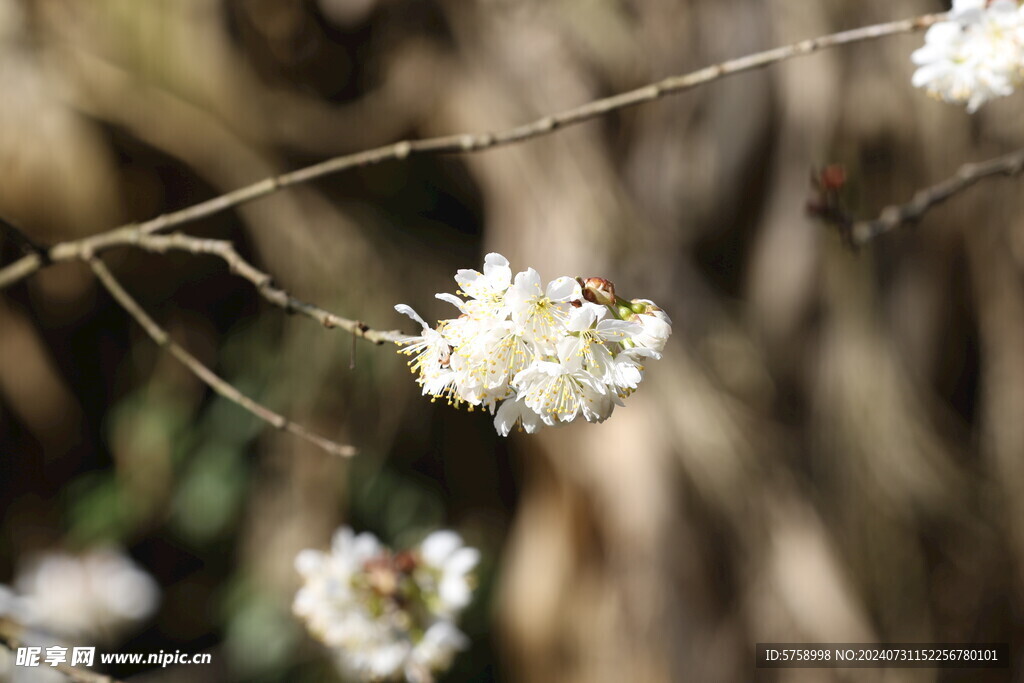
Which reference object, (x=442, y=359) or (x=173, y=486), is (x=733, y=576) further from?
(x=442, y=359)

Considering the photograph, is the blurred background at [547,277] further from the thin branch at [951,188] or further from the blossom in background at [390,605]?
the thin branch at [951,188]

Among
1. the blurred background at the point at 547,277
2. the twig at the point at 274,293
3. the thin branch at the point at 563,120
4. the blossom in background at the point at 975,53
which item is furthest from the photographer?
the blurred background at the point at 547,277

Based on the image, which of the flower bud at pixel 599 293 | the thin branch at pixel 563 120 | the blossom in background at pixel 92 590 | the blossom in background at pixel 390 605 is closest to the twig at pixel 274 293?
the thin branch at pixel 563 120

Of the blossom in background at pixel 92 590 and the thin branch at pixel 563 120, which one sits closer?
the thin branch at pixel 563 120

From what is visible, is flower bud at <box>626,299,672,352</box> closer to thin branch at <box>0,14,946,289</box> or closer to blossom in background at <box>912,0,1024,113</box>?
thin branch at <box>0,14,946,289</box>

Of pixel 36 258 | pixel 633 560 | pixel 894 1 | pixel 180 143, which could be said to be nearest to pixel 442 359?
pixel 36 258

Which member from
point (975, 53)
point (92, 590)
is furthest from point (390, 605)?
point (975, 53)
